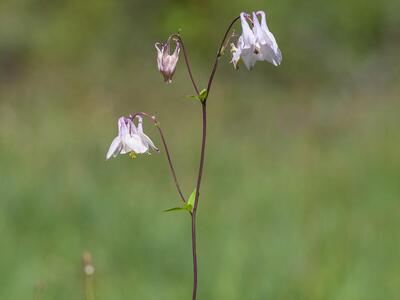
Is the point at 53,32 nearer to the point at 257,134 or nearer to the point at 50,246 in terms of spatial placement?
the point at 257,134

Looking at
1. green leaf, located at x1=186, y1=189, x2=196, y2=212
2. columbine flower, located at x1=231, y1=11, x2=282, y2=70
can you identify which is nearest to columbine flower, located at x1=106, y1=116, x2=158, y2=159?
green leaf, located at x1=186, y1=189, x2=196, y2=212

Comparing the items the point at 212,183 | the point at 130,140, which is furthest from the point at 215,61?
the point at 212,183

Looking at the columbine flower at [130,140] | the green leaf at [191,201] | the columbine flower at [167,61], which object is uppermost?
the columbine flower at [167,61]

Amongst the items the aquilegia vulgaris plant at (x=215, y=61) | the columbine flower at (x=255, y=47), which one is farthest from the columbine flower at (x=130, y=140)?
the columbine flower at (x=255, y=47)

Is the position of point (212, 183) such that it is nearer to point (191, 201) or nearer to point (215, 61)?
point (191, 201)

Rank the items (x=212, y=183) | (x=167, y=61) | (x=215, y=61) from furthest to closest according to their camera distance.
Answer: (x=212, y=183)
(x=167, y=61)
(x=215, y=61)

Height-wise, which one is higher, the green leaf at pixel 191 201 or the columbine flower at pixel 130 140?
the columbine flower at pixel 130 140

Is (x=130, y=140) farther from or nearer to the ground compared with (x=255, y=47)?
nearer to the ground

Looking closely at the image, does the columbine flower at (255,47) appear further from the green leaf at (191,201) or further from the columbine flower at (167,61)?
the green leaf at (191,201)

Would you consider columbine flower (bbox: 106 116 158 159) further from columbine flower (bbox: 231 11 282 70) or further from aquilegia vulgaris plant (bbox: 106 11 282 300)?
columbine flower (bbox: 231 11 282 70)
